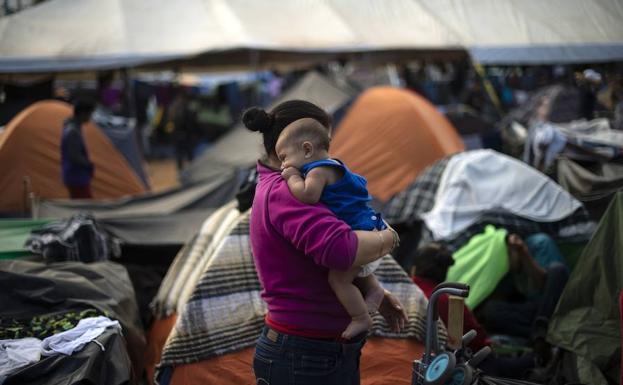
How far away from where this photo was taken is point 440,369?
2.21m

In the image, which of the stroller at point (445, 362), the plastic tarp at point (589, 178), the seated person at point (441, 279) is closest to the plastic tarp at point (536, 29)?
the plastic tarp at point (589, 178)

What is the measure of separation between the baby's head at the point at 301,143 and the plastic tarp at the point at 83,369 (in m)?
1.55

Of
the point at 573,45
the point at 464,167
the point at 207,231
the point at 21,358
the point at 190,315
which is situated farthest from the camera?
the point at 573,45

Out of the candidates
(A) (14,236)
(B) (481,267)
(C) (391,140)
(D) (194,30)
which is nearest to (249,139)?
(D) (194,30)

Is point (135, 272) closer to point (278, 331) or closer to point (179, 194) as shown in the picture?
point (179, 194)

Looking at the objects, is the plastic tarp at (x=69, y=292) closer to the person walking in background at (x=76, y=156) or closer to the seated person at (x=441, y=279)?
the seated person at (x=441, y=279)

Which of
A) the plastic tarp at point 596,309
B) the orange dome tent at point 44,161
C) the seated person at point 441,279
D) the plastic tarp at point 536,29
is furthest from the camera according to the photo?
the plastic tarp at point 536,29

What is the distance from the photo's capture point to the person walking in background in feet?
23.8

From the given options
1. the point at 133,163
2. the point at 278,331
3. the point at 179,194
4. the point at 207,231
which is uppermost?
the point at 278,331

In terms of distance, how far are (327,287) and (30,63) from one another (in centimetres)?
777

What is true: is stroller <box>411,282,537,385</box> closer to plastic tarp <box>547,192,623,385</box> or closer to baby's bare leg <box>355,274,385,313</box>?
baby's bare leg <box>355,274,385,313</box>

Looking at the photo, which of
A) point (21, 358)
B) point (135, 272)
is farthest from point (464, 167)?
point (21, 358)

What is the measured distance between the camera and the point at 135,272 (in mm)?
4891

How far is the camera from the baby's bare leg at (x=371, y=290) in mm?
2188
